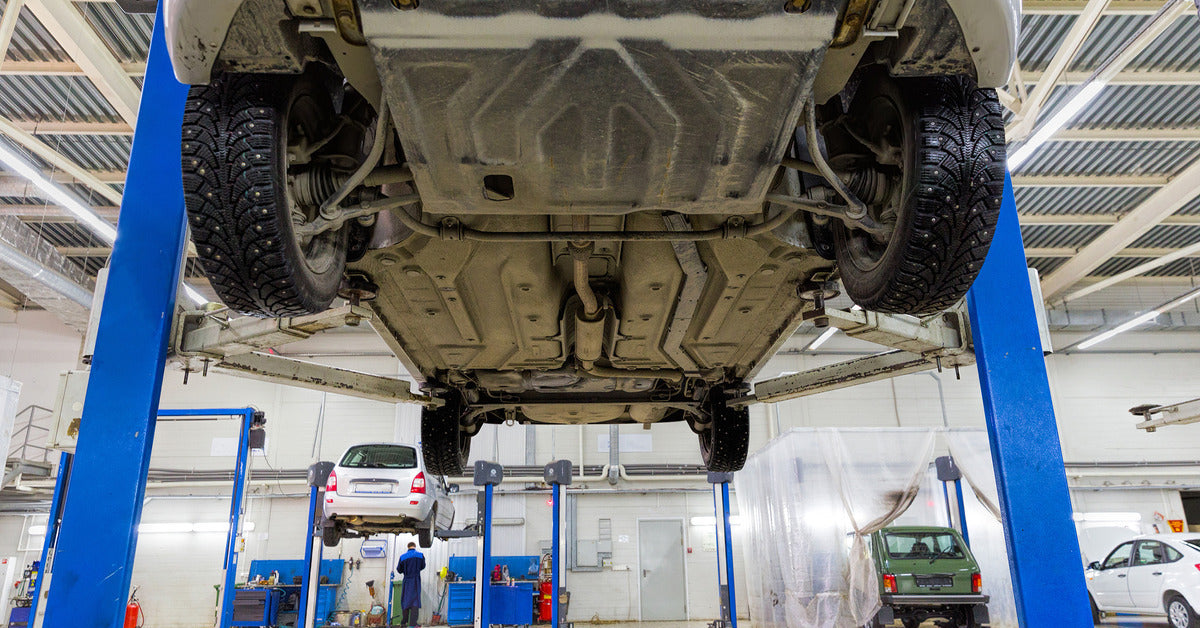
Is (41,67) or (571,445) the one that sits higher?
(41,67)

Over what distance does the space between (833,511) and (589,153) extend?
29.2ft

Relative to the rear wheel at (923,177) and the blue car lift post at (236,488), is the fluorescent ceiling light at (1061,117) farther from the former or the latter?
the blue car lift post at (236,488)

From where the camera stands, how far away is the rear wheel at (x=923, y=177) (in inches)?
79.6

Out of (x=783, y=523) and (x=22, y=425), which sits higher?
(x=22, y=425)

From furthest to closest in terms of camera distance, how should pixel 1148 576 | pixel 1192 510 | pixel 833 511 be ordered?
pixel 1192 510 < pixel 1148 576 < pixel 833 511

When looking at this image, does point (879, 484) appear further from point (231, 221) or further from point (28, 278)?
point (28, 278)

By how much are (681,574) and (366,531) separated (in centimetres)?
941

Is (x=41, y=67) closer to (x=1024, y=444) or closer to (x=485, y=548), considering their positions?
(x=485, y=548)

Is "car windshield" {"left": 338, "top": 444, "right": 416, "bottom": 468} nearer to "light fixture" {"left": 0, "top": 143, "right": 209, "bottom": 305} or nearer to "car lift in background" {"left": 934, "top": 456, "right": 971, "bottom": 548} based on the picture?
"light fixture" {"left": 0, "top": 143, "right": 209, "bottom": 305}

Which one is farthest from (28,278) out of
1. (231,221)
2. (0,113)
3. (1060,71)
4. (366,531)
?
(1060,71)

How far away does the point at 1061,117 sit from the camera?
26.3ft

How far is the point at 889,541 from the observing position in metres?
8.93

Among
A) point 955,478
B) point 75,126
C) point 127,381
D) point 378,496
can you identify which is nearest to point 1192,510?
point 955,478

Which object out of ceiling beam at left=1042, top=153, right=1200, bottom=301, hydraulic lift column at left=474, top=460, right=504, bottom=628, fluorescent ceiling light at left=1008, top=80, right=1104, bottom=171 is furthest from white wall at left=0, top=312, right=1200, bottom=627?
fluorescent ceiling light at left=1008, top=80, right=1104, bottom=171
